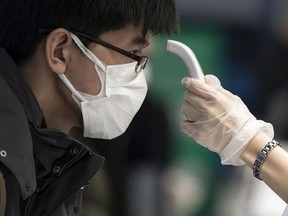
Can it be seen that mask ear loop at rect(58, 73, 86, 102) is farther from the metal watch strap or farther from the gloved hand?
the metal watch strap

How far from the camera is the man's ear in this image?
1546 mm

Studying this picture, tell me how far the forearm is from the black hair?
0.40 m

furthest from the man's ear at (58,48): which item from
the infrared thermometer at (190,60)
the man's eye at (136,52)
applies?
the infrared thermometer at (190,60)

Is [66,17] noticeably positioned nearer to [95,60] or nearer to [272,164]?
[95,60]

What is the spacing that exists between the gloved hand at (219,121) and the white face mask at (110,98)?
0.16m

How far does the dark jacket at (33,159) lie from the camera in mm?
1360

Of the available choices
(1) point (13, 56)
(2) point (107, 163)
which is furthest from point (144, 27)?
(2) point (107, 163)

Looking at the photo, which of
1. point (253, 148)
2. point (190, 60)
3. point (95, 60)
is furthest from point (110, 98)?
point (253, 148)

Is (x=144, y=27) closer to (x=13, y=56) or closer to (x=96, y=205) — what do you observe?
(x=13, y=56)

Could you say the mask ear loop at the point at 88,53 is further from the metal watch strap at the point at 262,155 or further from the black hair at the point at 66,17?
the metal watch strap at the point at 262,155

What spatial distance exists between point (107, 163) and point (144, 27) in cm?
122

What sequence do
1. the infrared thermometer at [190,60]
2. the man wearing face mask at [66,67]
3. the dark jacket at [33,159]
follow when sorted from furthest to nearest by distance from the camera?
1. the infrared thermometer at [190,60]
2. the man wearing face mask at [66,67]
3. the dark jacket at [33,159]

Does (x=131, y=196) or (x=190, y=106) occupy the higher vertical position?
(x=190, y=106)

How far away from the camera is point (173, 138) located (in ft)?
9.37
